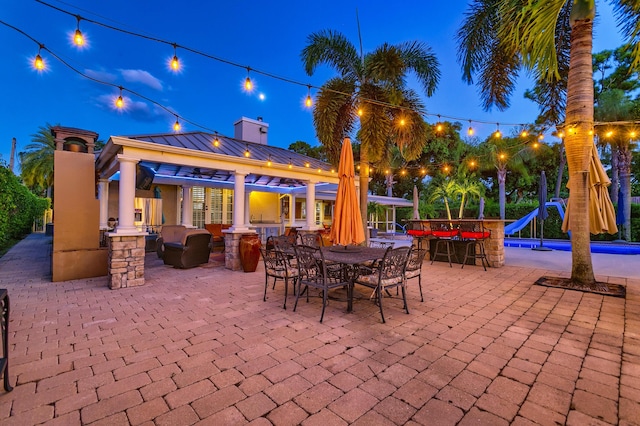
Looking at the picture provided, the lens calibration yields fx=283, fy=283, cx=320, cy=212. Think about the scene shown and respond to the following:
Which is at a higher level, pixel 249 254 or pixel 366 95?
pixel 366 95

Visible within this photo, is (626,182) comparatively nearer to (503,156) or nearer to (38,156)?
(503,156)

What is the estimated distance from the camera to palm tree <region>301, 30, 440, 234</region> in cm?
790

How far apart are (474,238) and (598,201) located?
2.55 m

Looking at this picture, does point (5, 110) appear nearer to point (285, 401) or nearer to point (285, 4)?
point (285, 4)

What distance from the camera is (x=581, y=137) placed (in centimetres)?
546

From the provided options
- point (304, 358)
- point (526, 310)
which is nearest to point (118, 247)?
point (304, 358)

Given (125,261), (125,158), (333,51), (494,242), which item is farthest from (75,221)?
(494,242)

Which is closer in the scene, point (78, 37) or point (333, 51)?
point (78, 37)

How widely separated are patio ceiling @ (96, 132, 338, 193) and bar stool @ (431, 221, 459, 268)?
374 cm

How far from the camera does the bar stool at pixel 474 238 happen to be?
24.2 feet

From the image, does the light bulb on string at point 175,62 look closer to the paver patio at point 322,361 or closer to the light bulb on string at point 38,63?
the light bulb on string at point 38,63

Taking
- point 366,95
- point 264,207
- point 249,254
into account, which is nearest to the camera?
point 249,254

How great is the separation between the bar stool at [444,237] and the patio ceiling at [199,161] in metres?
3.74

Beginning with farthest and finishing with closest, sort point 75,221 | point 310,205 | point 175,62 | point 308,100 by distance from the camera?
point 310,205 → point 308,100 → point 75,221 → point 175,62
